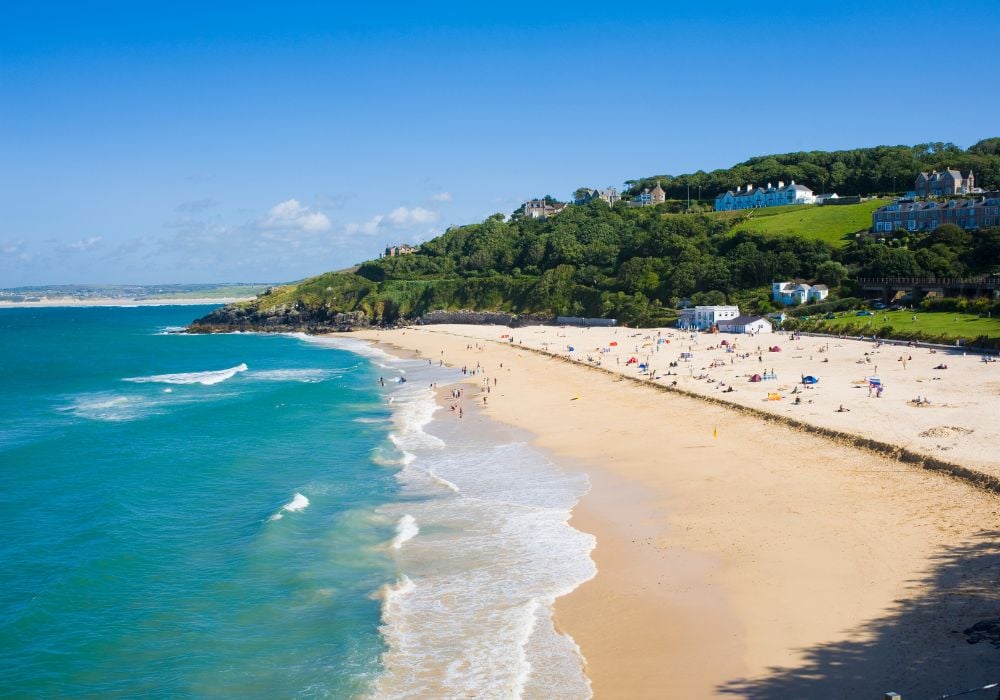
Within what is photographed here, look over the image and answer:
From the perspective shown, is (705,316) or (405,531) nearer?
(405,531)

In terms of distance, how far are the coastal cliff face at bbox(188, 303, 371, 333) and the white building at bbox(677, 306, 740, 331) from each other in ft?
177

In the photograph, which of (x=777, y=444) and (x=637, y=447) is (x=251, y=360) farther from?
(x=777, y=444)

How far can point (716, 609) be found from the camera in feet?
53.9

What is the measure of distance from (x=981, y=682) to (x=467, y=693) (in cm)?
844

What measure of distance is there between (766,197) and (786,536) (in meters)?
98.6

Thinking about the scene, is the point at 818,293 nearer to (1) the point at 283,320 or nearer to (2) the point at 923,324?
(2) the point at 923,324

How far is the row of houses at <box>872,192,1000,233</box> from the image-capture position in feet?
241

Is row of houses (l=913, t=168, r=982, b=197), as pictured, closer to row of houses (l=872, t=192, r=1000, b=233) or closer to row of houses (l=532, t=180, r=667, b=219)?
row of houses (l=872, t=192, r=1000, b=233)

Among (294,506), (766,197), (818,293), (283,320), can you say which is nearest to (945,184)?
(766,197)

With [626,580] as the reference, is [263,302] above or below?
above

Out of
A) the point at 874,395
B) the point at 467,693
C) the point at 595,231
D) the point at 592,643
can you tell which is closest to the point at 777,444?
the point at 874,395

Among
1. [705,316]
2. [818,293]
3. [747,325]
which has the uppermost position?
[818,293]

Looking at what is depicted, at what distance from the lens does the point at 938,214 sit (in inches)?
3029

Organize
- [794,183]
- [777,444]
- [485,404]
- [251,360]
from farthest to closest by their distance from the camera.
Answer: [794,183], [251,360], [485,404], [777,444]
